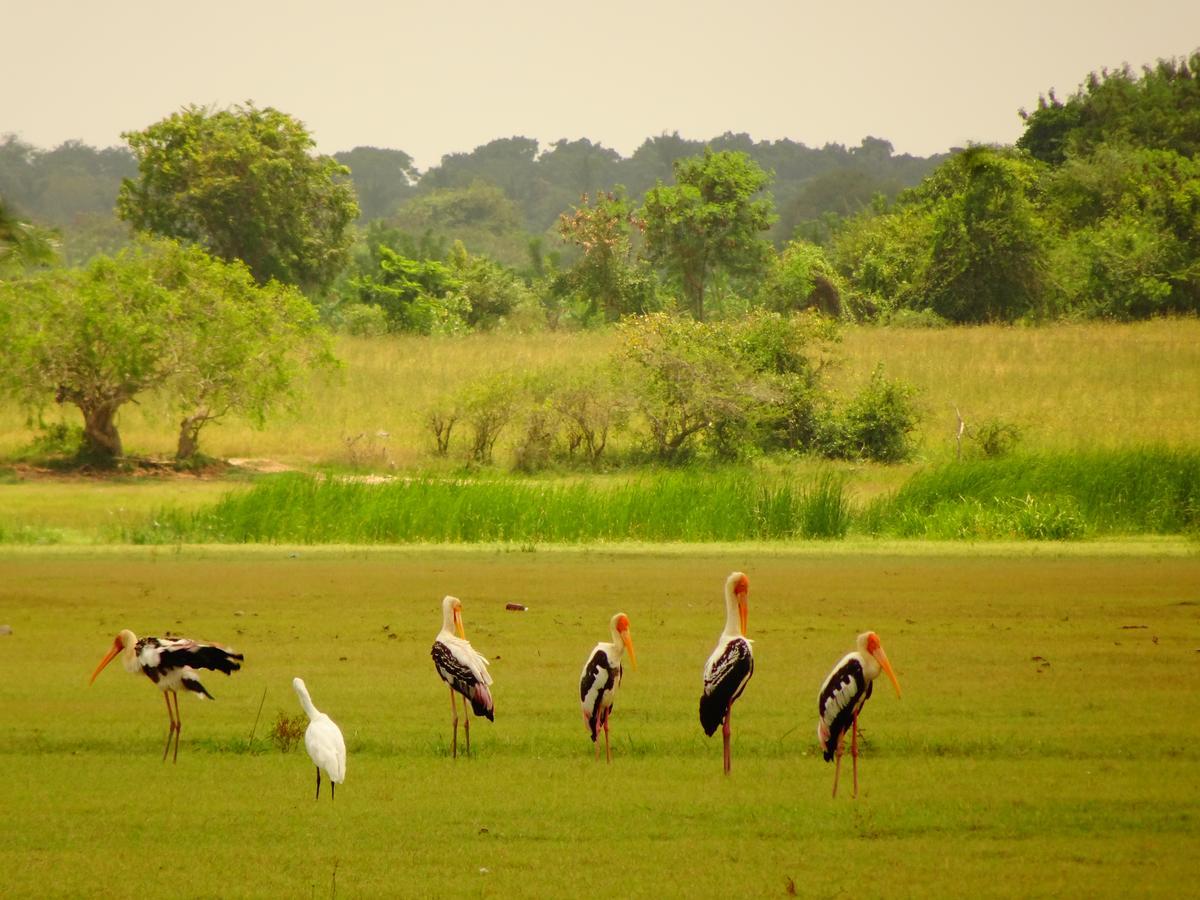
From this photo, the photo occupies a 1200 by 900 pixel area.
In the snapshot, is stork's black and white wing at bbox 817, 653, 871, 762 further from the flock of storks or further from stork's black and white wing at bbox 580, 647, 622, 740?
stork's black and white wing at bbox 580, 647, 622, 740

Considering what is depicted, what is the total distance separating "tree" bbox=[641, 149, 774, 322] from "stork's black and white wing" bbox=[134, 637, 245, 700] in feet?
167

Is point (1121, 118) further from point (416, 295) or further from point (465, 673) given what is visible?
point (465, 673)

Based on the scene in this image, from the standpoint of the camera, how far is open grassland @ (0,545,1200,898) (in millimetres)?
7926

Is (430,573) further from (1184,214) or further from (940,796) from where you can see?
(1184,214)

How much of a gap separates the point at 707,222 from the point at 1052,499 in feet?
114

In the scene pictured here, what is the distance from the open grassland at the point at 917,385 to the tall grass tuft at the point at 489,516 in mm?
9577

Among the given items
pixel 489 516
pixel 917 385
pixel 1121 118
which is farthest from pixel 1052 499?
→ pixel 1121 118

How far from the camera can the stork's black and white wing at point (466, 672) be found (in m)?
10.0

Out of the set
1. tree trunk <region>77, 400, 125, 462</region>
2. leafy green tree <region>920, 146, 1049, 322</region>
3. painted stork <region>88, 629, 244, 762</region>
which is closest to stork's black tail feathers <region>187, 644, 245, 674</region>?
painted stork <region>88, 629, 244, 762</region>

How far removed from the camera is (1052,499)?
2838cm

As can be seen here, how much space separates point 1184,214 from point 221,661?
5160 cm

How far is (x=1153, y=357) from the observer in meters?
48.8

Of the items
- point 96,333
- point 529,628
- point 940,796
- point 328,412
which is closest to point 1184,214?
point 328,412

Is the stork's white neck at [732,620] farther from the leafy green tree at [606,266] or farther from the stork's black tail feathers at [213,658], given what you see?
the leafy green tree at [606,266]
